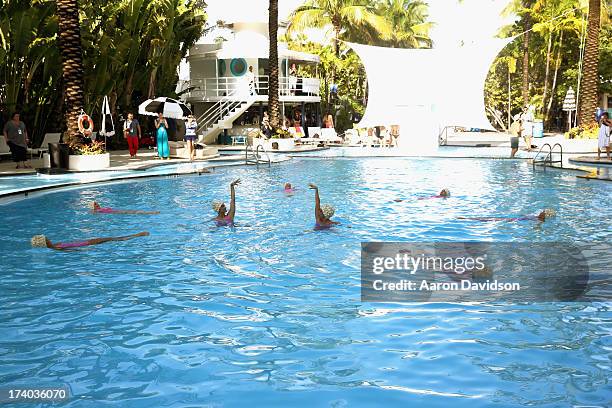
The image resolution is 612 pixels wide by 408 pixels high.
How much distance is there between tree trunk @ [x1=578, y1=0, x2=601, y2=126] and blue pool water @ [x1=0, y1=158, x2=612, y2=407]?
17.9 metres

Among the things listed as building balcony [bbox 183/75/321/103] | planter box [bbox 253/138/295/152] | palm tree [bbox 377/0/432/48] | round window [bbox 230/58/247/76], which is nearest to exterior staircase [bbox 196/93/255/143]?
building balcony [bbox 183/75/321/103]

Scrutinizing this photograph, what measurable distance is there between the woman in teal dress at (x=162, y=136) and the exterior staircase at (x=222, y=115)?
37.7 feet

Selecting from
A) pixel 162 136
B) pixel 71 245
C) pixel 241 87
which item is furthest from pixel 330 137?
pixel 71 245

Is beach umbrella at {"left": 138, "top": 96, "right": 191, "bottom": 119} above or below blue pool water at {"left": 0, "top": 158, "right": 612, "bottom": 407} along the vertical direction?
above

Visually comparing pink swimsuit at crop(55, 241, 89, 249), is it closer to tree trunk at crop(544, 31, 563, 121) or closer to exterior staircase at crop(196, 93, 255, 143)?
exterior staircase at crop(196, 93, 255, 143)

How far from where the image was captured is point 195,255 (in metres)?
9.41

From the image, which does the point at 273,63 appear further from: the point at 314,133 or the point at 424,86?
the point at 424,86

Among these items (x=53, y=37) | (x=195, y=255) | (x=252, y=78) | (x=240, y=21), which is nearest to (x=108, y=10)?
(x=53, y=37)

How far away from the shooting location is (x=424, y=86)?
30.9 meters

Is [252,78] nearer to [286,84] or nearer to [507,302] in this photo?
[286,84]

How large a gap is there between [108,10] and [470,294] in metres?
25.5

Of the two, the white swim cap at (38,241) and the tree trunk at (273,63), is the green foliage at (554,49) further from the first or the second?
the white swim cap at (38,241)

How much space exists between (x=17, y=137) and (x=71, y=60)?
2832 millimetres

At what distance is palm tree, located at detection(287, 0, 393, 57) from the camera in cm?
4931
